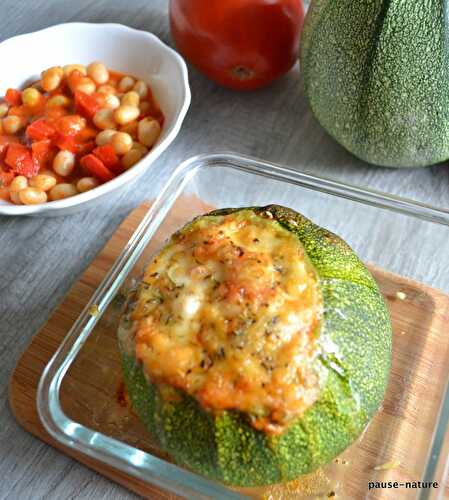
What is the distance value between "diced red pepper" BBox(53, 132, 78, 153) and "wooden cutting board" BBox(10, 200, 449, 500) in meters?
0.33

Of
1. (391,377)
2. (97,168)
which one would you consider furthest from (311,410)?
(97,168)

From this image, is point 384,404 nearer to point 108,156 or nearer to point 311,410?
point 311,410

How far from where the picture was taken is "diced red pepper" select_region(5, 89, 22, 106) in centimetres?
140

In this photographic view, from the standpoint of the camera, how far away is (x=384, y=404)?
932 millimetres

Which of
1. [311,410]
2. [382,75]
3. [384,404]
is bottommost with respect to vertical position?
[384,404]

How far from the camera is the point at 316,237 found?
0.88m

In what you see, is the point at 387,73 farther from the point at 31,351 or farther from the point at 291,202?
the point at 31,351

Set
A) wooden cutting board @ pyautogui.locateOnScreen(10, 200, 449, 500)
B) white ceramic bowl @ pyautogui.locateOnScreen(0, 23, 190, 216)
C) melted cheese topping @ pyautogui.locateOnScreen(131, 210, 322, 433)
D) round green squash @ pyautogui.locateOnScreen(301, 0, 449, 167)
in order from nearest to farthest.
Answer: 1. melted cheese topping @ pyautogui.locateOnScreen(131, 210, 322, 433)
2. wooden cutting board @ pyautogui.locateOnScreen(10, 200, 449, 500)
3. round green squash @ pyautogui.locateOnScreen(301, 0, 449, 167)
4. white ceramic bowl @ pyautogui.locateOnScreen(0, 23, 190, 216)

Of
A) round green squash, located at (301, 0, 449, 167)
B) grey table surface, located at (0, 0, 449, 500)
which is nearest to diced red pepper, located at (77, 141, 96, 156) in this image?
grey table surface, located at (0, 0, 449, 500)

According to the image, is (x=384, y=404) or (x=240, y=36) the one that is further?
(x=240, y=36)

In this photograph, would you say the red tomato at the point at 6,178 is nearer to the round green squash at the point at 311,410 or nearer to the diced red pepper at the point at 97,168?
the diced red pepper at the point at 97,168

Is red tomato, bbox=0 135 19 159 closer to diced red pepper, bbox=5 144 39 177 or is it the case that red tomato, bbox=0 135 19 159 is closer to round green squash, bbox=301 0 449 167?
diced red pepper, bbox=5 144 39 177

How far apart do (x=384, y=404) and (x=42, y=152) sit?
0.83 metres

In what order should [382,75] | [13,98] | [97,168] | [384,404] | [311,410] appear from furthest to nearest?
[13,98] < [97,168] < [382,75] < [384,404] < [311,410]
